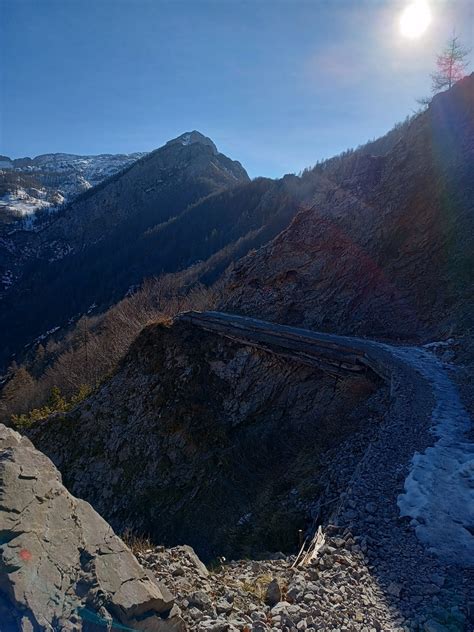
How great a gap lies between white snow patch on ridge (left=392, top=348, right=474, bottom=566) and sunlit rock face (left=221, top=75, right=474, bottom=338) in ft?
26.0

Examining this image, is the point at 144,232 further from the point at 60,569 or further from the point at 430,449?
the point at 60,569

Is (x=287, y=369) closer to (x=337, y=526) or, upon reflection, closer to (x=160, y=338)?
(x=160, y=338)

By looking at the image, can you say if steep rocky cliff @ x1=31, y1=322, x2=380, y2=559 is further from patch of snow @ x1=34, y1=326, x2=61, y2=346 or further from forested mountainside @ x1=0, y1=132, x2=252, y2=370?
forested mountainside @ x1=0, y1=132, x2=252, y2=370

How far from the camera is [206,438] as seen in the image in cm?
1625

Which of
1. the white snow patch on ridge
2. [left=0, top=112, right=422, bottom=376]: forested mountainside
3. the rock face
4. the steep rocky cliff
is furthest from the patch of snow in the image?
the rock face

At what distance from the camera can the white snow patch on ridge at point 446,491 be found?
470 centimetres

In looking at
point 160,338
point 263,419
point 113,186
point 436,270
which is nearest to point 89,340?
point 160,338

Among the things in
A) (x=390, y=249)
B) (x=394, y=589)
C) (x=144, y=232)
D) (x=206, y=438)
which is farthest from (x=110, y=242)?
(x=394, y=589)

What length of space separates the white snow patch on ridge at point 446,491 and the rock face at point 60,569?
3297mm

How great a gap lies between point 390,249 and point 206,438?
523 inches

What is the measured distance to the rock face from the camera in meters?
2.80

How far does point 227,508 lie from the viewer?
39.9 feet

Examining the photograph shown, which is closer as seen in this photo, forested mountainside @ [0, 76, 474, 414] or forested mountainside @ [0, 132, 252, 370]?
forested mountainside @ [0, 76, 474, 414]

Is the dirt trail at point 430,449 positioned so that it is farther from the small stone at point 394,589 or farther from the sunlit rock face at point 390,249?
the sunlit rock face at point 390,249
